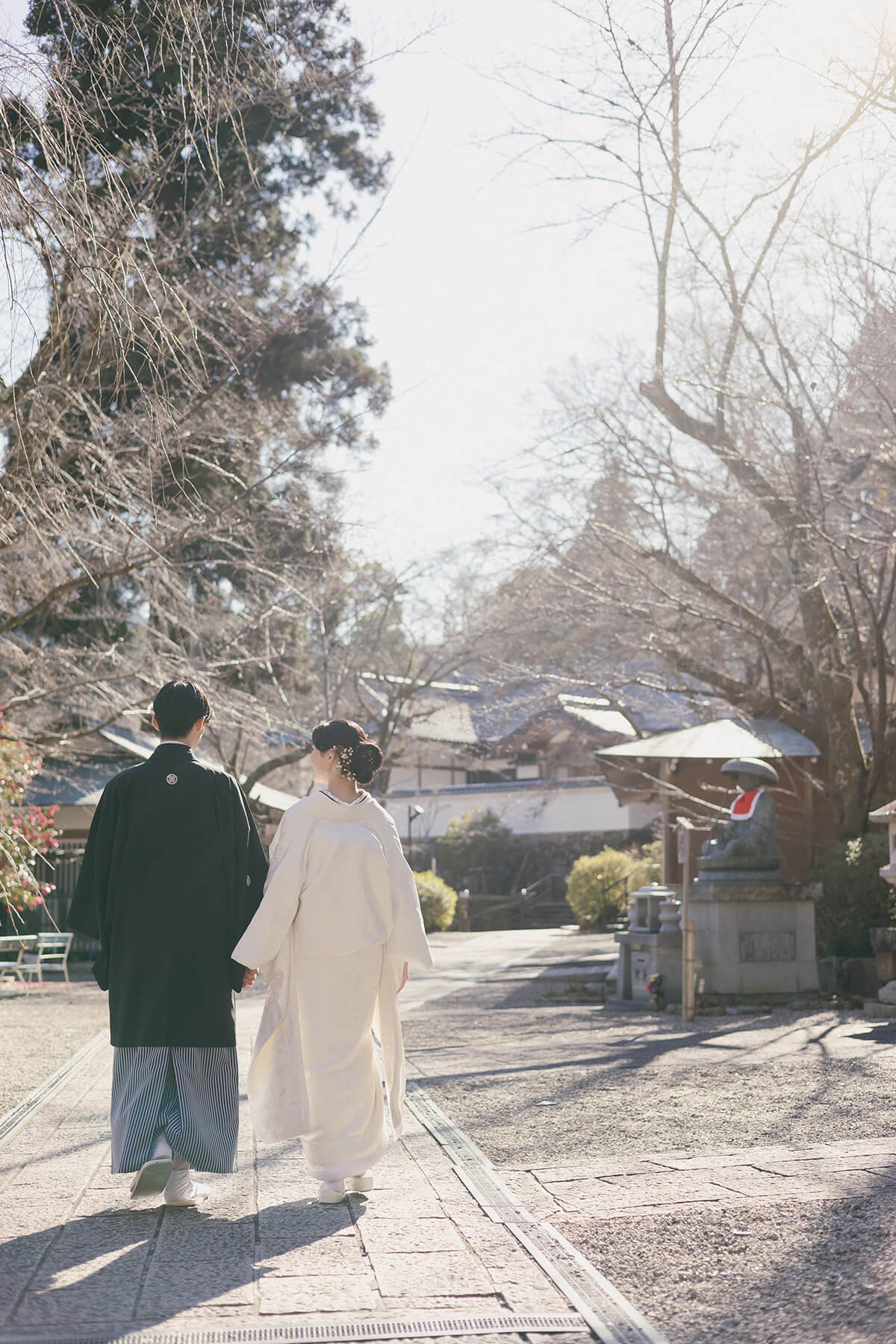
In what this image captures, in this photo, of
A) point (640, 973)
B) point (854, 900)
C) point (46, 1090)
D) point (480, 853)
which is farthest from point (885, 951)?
point (480, 853)

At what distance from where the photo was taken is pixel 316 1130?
407cm

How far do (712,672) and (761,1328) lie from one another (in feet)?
35.2

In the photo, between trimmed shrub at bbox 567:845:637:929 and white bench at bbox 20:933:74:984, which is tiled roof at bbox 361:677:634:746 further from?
white bench at bbox 20:933:74:984

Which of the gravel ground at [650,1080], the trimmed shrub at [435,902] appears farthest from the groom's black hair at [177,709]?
the trimmed shrub at [435,902]

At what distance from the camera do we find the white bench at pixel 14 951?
44.3 ft

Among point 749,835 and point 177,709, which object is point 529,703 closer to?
point 749,835

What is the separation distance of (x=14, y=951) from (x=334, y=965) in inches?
536

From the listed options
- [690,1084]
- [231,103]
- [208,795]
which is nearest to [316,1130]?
[208,795]

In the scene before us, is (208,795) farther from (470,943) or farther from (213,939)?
(470,943)

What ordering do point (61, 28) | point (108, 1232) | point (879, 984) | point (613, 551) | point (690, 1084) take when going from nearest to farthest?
1. point (108, 1232)
2. point (61, 28)
3. point (690, 1084)
4. point (879, 984)
5. point (613, 551)

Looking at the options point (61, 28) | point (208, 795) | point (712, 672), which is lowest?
point (208, 795)

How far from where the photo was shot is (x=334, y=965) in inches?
166

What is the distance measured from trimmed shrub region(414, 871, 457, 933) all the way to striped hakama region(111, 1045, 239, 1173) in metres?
19.3

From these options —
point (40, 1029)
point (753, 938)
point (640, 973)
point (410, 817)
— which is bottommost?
point (40, 1029)
